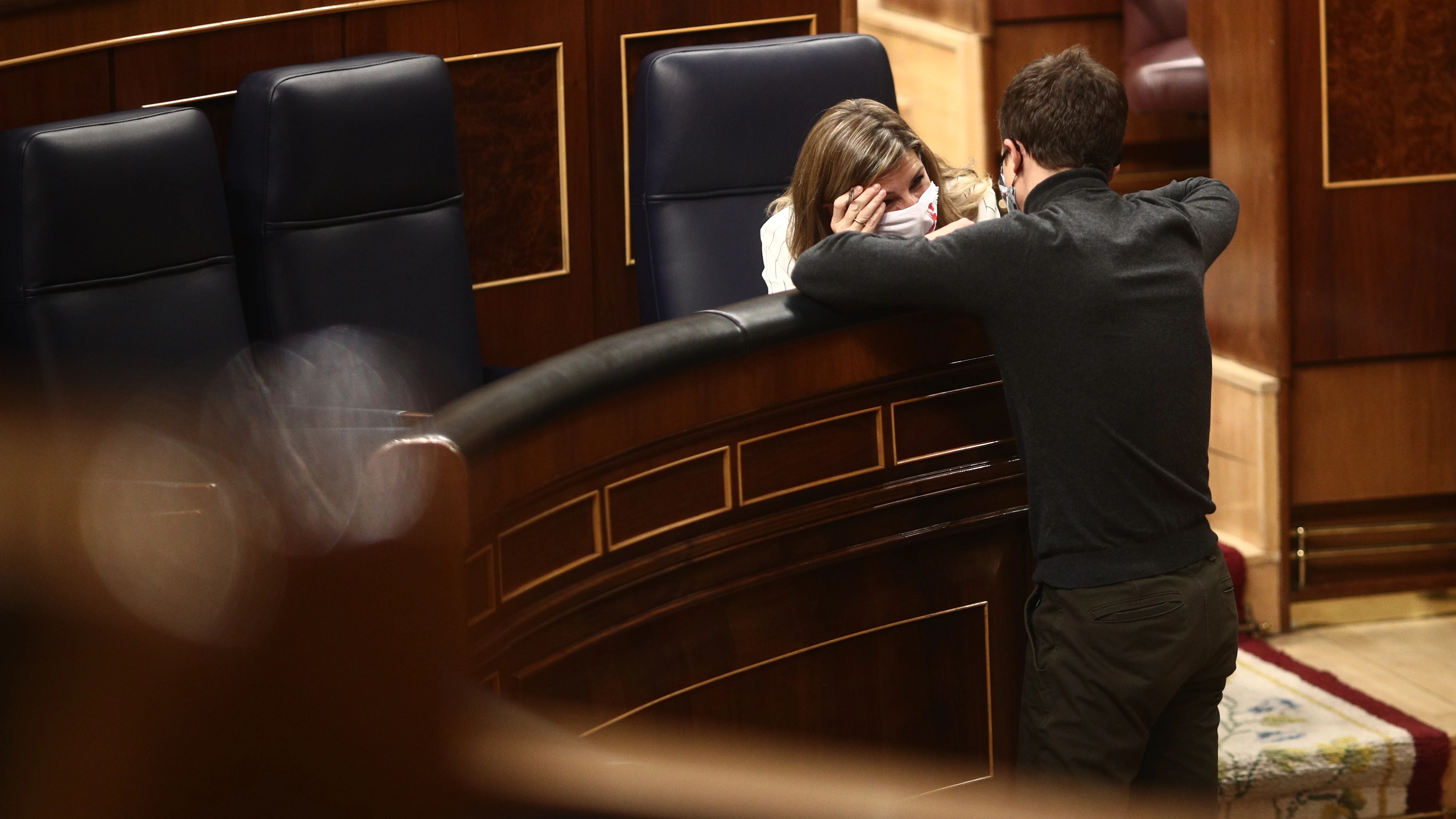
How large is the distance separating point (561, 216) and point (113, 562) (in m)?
2.37

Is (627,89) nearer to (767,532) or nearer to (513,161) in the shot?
(513,161)

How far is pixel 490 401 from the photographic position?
3.57ft

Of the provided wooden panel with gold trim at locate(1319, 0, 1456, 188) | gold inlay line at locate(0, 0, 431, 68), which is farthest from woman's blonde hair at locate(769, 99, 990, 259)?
wooden panel with gold trim at locate(1319, 0, 1456, 188)

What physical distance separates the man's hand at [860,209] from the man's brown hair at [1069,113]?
0.34 m

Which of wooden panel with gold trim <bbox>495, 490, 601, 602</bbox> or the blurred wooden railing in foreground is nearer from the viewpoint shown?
the blurred wooden railing in foreground

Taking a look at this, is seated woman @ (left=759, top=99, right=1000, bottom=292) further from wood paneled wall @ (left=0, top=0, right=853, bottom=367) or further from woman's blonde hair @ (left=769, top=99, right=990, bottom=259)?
wood paneled wall @ (left=0, top=0, right=853, bottom=367)

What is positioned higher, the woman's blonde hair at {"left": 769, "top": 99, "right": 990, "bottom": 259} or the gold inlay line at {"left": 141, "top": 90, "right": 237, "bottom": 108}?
the gold inlay line at {"left": 141, "top": 90, "right": 237, "bottom": 108}

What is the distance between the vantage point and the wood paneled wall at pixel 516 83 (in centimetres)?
210

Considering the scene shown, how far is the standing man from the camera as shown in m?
1.27

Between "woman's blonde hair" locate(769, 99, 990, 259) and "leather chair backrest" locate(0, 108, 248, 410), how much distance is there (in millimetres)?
799

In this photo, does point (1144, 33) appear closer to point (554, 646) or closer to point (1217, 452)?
point (1217, 452)

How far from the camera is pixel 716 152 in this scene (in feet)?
7.54

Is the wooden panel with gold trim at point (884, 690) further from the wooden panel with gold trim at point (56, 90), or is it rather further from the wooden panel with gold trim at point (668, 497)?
the wooden panel with gold trim at point (56, 90)

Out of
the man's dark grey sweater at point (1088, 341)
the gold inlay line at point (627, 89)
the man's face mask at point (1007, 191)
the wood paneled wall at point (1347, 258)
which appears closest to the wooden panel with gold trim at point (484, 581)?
the man's dark grey sweater at point (1088, 341)
